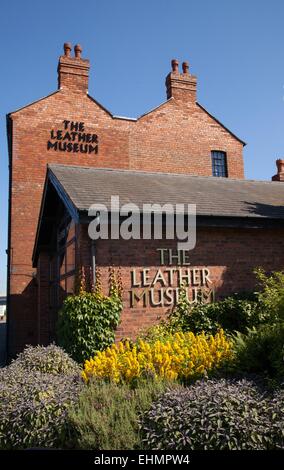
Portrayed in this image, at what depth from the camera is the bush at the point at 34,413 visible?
4.66 meters

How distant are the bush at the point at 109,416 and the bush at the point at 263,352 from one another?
1243mm

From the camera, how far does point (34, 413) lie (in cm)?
477

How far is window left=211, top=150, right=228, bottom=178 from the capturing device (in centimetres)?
1952

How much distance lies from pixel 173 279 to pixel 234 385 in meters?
5.16

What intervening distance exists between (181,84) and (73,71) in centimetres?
505

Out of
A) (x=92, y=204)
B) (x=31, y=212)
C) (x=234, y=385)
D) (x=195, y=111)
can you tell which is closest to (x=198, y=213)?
(x=92, y=204)

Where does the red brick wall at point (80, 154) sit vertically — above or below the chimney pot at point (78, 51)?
below

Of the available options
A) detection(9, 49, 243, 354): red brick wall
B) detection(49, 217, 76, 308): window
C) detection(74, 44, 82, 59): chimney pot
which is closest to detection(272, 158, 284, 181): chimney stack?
detection(9, 49, 243, 354): red brick wall

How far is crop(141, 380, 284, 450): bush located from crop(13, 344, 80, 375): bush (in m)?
2.65

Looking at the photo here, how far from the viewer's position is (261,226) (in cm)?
1047

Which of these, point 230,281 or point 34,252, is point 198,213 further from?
point 34,252

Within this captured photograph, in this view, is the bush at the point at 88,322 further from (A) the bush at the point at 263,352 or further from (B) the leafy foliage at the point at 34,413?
(A) the bush at the point at 263,352

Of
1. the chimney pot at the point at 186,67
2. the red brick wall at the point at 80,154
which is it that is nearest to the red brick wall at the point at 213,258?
the red brick wall at the point at 80,154

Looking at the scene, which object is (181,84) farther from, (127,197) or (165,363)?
(165,363)
